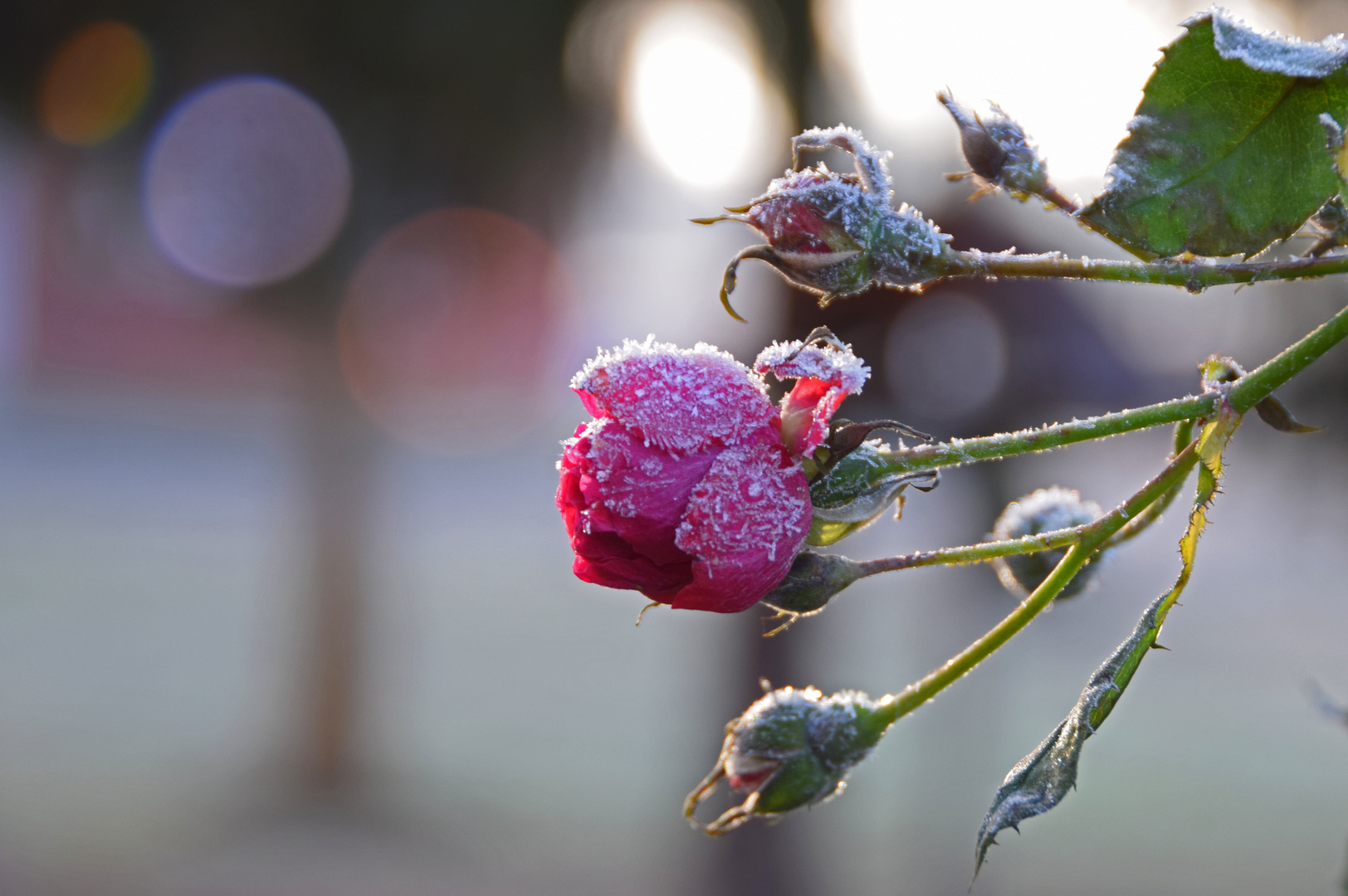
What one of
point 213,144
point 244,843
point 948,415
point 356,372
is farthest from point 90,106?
point 948,415

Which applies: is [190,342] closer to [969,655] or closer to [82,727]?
[82,727]

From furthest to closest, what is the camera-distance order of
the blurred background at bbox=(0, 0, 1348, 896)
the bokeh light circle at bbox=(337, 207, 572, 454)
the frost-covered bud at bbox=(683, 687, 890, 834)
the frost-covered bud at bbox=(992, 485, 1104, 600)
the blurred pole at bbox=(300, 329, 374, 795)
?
the blurred pole at bbox=(300, 329, 374, 795) < the bokeh light circle at bbox=(337, 207, 572, 454) < the blurred background at bbox=(0, 0, 1348, 896) < the frost-covered bud at bbox=(992, 485, 1104, 600) < the frost-covered bud at bbox=(683, 687, 890, 834)

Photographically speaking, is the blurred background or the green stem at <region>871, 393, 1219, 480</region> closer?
the green stem at <region>871, 393, 1219, 480</region>

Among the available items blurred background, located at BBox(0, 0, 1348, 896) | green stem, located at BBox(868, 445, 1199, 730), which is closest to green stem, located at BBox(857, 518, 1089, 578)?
green stem, located at BBox(868, 445, 1199, 730)

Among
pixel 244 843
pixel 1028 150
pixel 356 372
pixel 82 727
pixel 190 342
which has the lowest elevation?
pixel 244 843

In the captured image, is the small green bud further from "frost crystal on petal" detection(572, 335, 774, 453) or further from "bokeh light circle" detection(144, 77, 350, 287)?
"bokeh light circle" detection(144, 77, 350, 287)

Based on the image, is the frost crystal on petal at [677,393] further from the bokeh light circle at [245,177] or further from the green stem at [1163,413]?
the bokeh light circle at [245,177]

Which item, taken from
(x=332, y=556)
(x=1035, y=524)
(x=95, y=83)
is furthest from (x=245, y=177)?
(x=1035, y=524)

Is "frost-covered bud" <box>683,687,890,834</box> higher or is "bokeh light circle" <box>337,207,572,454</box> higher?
"bokeh light circle" <box>337,207,572,454</box>
